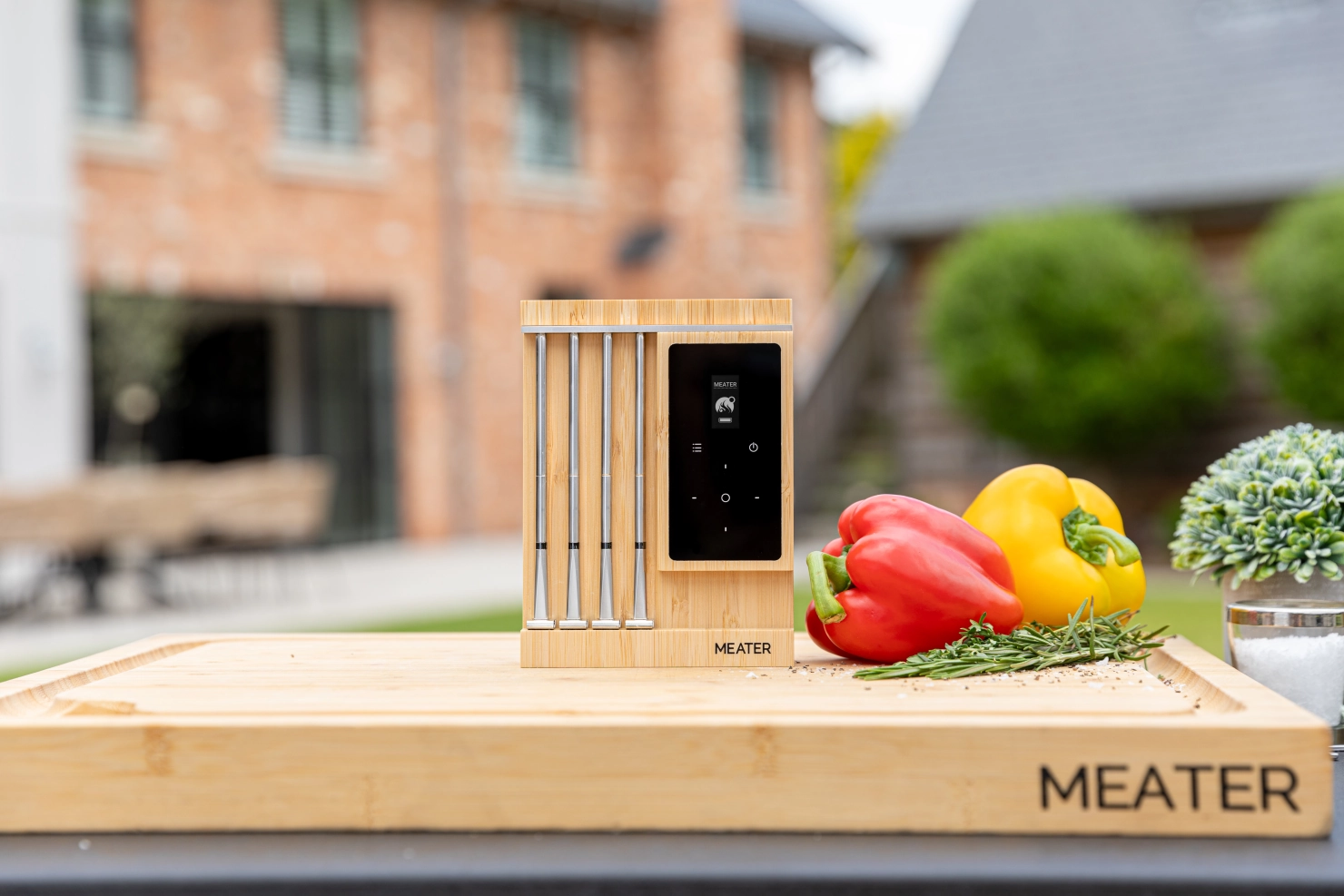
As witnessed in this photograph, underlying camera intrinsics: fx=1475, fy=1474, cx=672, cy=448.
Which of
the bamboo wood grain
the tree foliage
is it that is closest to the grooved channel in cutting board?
the bamboo wood grain

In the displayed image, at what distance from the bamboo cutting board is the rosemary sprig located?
16cm

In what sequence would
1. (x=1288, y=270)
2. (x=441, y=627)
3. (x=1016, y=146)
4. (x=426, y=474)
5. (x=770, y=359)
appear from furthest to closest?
(x=426, y=474)
(x=1016, y=146)
(x=1288, y=270)
(x=441, y=627)
(x=770, y=359)

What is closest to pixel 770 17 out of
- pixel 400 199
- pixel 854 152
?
pixel 400 199

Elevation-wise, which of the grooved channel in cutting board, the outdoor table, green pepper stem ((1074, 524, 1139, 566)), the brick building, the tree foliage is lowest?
the outdoor table

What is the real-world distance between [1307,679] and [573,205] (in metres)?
13.6

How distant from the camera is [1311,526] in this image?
1.88m

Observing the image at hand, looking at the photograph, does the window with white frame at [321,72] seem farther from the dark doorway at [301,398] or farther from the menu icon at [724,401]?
the menu icon at [724,401]

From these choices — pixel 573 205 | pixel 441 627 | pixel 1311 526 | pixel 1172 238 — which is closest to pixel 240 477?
pixel 441 627

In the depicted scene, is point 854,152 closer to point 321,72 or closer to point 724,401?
point 321,72

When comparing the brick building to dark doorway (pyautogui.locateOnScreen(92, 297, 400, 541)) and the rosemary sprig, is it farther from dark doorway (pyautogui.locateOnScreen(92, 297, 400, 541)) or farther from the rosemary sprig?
the rosemary sprig

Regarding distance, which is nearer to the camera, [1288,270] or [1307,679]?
[1307,679]

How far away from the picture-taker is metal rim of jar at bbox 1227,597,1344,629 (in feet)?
5.90

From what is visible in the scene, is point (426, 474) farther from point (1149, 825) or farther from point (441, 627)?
point (1149, 825)

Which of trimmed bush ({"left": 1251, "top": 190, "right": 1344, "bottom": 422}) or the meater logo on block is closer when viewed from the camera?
the meater logo on block
